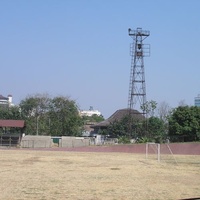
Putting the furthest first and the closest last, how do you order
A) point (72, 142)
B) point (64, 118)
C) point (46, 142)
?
1. point (64, 118)
2. point (72, 142)
3. point (46, 142)

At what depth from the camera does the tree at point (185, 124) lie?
217 feet

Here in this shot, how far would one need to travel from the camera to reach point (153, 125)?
83688mm

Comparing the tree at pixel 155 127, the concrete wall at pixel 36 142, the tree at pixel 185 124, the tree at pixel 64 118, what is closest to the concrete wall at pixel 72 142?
the concrete wall at pixel 36 142

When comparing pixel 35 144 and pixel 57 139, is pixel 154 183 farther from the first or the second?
pixel 57 139

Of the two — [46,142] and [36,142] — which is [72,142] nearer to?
[46,142]

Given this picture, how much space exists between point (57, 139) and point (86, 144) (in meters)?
6.46

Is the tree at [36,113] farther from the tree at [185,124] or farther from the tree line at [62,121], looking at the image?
the tree at [185,124]

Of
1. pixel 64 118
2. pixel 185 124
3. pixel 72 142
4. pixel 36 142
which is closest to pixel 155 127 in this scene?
pixel 185 124

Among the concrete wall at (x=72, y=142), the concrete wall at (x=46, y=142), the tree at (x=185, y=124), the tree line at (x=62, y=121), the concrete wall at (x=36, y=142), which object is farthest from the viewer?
the tree line at (x=62, y=121)

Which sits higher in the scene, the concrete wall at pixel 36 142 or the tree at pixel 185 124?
the tree at pixel 185 124

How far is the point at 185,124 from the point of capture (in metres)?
67.2

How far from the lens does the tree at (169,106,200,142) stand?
66125 millimetres

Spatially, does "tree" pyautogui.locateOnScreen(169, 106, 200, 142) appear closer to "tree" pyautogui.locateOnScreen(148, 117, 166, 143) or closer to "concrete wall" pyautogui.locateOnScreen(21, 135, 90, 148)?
"tree" pyautogui.locateOnScreen(148, 117, 166, 143)

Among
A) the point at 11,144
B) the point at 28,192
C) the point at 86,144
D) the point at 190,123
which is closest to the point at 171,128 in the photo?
the point at 190,123
